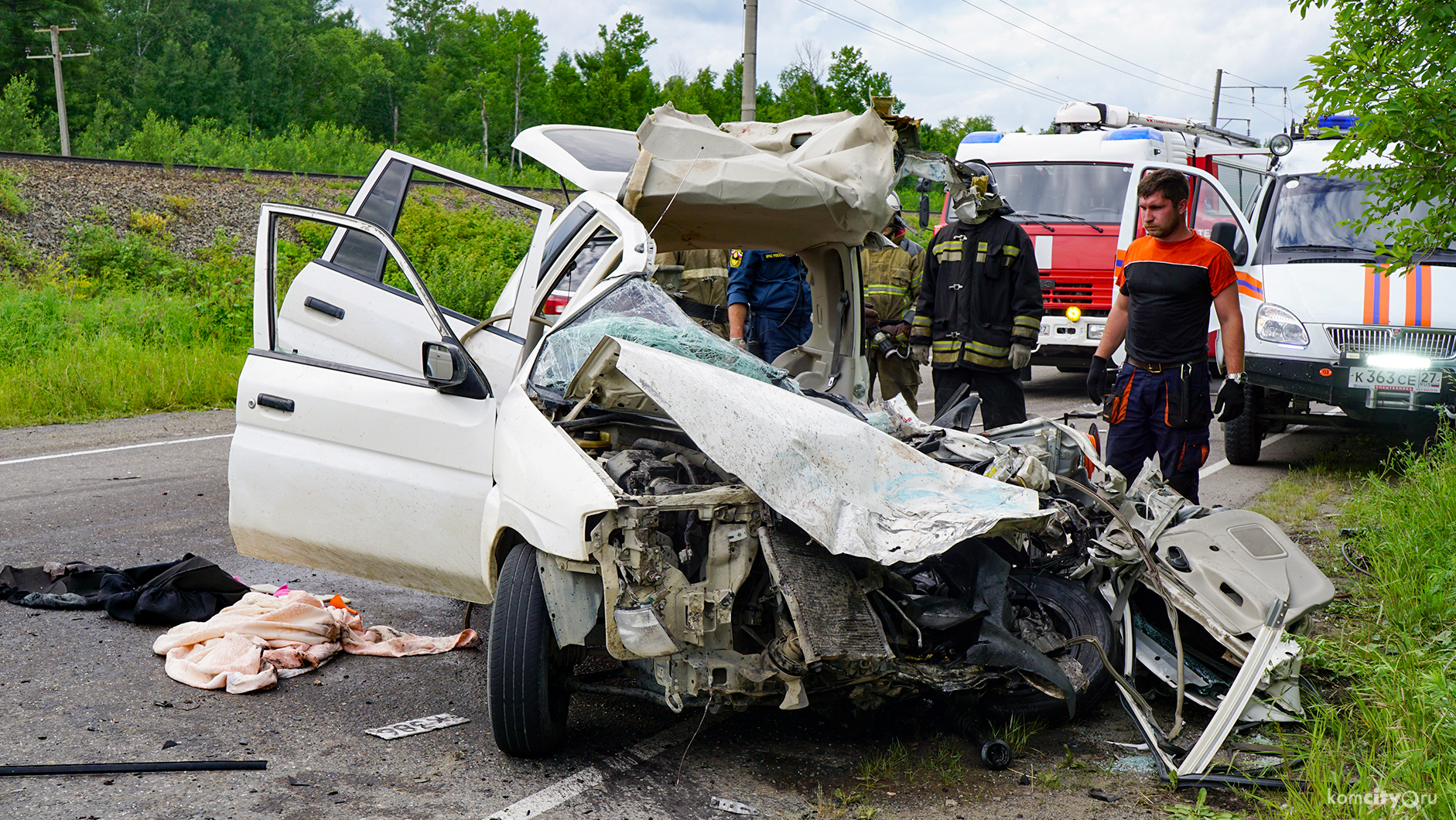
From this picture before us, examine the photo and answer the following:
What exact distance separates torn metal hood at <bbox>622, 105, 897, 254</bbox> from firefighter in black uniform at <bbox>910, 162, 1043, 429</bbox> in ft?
3.45

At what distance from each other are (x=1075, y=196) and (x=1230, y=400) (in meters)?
6.20

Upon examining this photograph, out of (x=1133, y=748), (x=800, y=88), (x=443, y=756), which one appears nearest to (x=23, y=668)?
(x=443, y=756)

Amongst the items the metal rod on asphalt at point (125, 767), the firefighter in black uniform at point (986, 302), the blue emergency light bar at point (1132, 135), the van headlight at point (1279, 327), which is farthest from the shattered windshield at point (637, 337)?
the blue emergency light bar at point (1132, 135)

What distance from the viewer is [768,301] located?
7.28 m

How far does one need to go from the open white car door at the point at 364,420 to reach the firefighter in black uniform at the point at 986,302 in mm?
2494

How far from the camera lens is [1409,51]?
475cm

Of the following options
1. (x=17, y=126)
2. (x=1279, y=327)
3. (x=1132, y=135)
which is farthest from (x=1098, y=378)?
(x=17, y=126)

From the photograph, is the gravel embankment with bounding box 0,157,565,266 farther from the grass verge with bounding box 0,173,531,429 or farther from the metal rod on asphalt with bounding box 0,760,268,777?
the metal rod on asphalt with bounding box 0,760,268,777

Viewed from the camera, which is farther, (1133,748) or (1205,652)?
(1205,652)

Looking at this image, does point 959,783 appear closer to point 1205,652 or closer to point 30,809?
point 1205,652

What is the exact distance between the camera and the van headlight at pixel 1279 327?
24.5 feet

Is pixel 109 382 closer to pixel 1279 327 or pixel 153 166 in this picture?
pixel 1279 327

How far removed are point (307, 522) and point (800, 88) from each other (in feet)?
118

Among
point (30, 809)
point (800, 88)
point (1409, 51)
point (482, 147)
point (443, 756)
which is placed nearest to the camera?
point (30, 809)
